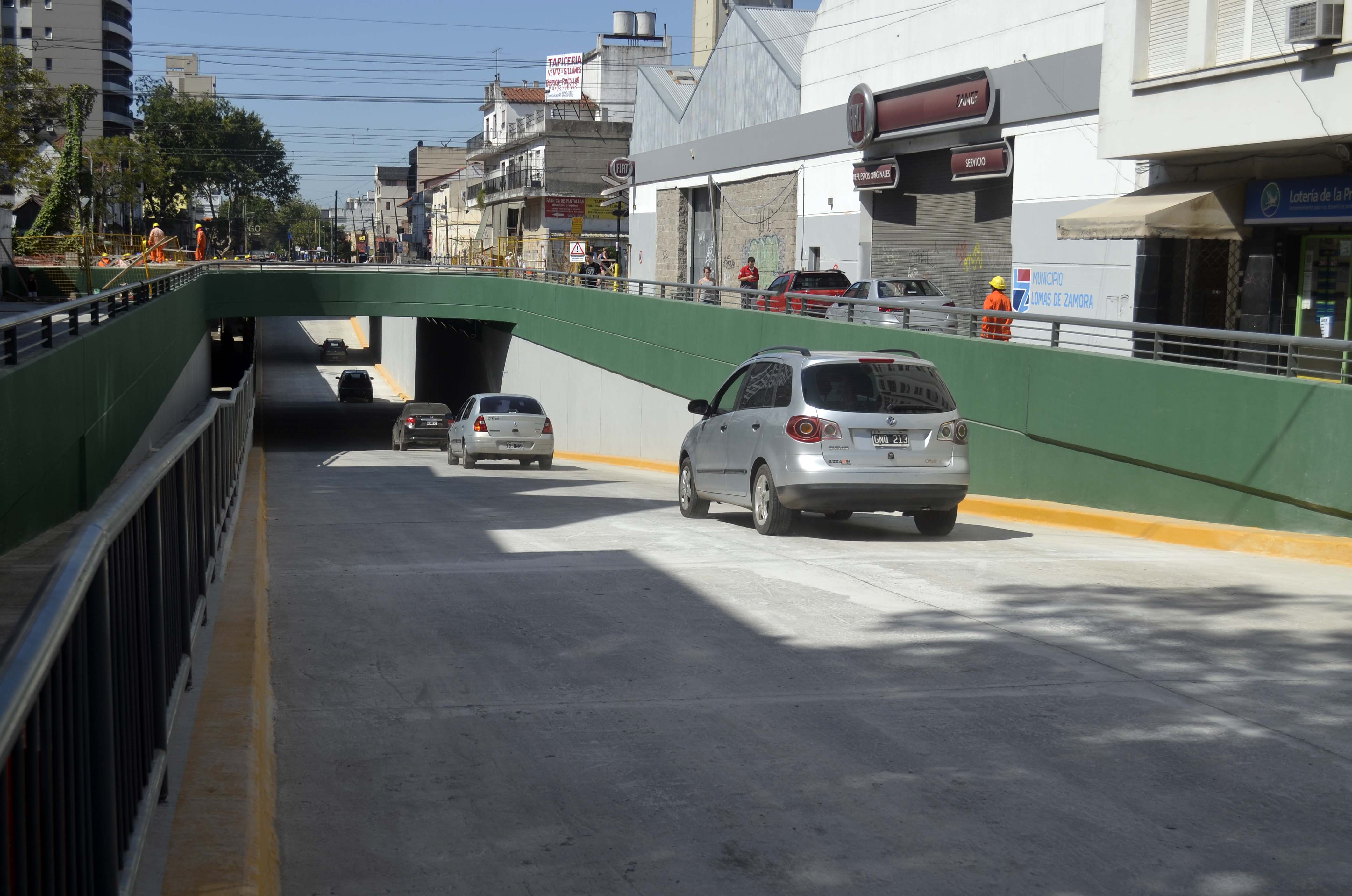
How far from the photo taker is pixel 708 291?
31188 millimetres

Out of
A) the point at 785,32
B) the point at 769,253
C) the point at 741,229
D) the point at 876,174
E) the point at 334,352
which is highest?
the point at 785,32

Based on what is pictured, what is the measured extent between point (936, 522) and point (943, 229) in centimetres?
2050

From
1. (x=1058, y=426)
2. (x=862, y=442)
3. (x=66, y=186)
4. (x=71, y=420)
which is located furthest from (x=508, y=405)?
(x=66, y=186)

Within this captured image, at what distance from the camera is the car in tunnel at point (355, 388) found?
70812 millimetres

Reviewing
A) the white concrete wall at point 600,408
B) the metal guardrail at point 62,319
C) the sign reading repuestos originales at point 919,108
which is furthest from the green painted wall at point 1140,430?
the metal guardrail at point 62,319

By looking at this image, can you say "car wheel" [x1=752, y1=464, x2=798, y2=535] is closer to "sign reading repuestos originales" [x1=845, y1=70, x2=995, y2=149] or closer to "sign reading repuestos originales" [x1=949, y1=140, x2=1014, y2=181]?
"sign reading repuestos originales" [x1=949, y1=140, x2=1014, y2=181]

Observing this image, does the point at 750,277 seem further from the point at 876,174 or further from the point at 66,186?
the point at 66,186

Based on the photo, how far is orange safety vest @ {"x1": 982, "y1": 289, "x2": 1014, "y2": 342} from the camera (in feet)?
60.8

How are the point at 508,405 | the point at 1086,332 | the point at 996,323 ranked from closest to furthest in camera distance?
the point at 996,323
the point at 1086,332
the point at 508,405

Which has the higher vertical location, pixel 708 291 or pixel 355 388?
pixel 708 291

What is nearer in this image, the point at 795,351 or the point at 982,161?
the point at 795,351

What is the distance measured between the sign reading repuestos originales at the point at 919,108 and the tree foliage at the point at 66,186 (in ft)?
94.9

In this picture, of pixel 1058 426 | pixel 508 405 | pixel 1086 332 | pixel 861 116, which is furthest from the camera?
pixel 861 116

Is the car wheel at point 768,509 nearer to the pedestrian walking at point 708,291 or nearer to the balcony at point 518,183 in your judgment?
the pedestrian walking at point 708,291
